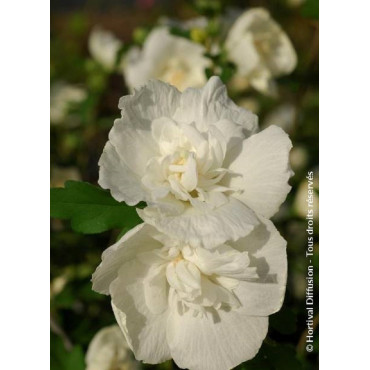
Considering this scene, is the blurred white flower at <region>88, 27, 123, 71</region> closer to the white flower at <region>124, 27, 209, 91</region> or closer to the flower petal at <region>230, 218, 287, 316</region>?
the white flower at <region>124, 27, 209, 91</region>

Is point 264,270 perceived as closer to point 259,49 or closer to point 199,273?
point 199,273

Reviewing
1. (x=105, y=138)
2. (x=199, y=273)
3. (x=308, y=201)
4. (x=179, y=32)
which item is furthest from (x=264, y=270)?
(x=105, y=138)

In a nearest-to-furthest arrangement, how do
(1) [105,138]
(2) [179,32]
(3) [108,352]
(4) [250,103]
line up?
1. (3) [108,352]
2. (2) [179,32]
3. (1) [105,138]
4. (4) [250,103]

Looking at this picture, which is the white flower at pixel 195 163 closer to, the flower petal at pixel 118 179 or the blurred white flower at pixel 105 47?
the flower petal at pixel 118 179

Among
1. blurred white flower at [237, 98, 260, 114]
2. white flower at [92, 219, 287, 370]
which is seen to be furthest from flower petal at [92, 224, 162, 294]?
blurred white flower at [237, 98, 260, 114]

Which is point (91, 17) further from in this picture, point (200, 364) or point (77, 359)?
point (200, 364)

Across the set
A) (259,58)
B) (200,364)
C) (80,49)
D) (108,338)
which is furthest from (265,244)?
(80,49)

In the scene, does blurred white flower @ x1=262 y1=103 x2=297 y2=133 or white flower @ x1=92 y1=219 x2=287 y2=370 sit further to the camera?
blurred white flower @ x1=262 y1=103 x2=297 y2=133
